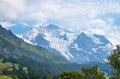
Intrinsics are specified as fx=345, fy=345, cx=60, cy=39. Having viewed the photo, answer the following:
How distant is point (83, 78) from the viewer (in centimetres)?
14012

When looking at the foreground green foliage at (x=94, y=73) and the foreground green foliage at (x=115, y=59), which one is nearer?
the foreground green foliage at (x=115, y=59)

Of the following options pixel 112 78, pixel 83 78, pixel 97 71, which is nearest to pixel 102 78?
pixel 97 71

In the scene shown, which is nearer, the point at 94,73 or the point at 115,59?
the point at 115,59

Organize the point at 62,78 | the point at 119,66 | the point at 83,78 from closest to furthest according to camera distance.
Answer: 1. the point at 119,66
2. the point at 83,78
3. the point at 62,78

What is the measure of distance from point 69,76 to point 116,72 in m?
74.8

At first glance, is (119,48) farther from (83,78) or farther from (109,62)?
(83,78)

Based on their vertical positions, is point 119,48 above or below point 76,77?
above

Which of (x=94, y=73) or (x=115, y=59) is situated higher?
(x=115, y=59)

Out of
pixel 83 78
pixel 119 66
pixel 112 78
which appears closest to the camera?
pixel 119 66

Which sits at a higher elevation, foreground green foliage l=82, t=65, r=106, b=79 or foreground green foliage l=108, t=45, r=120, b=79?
foreground green foliage l=108, t=45, r=120, b=79

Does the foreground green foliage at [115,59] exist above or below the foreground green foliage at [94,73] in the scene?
above

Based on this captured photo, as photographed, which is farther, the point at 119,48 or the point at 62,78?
the point at 62,78

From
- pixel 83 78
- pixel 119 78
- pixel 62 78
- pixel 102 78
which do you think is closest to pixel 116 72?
pixel 119 78

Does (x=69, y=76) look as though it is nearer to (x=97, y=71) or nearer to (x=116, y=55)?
(x=97, y=71)
